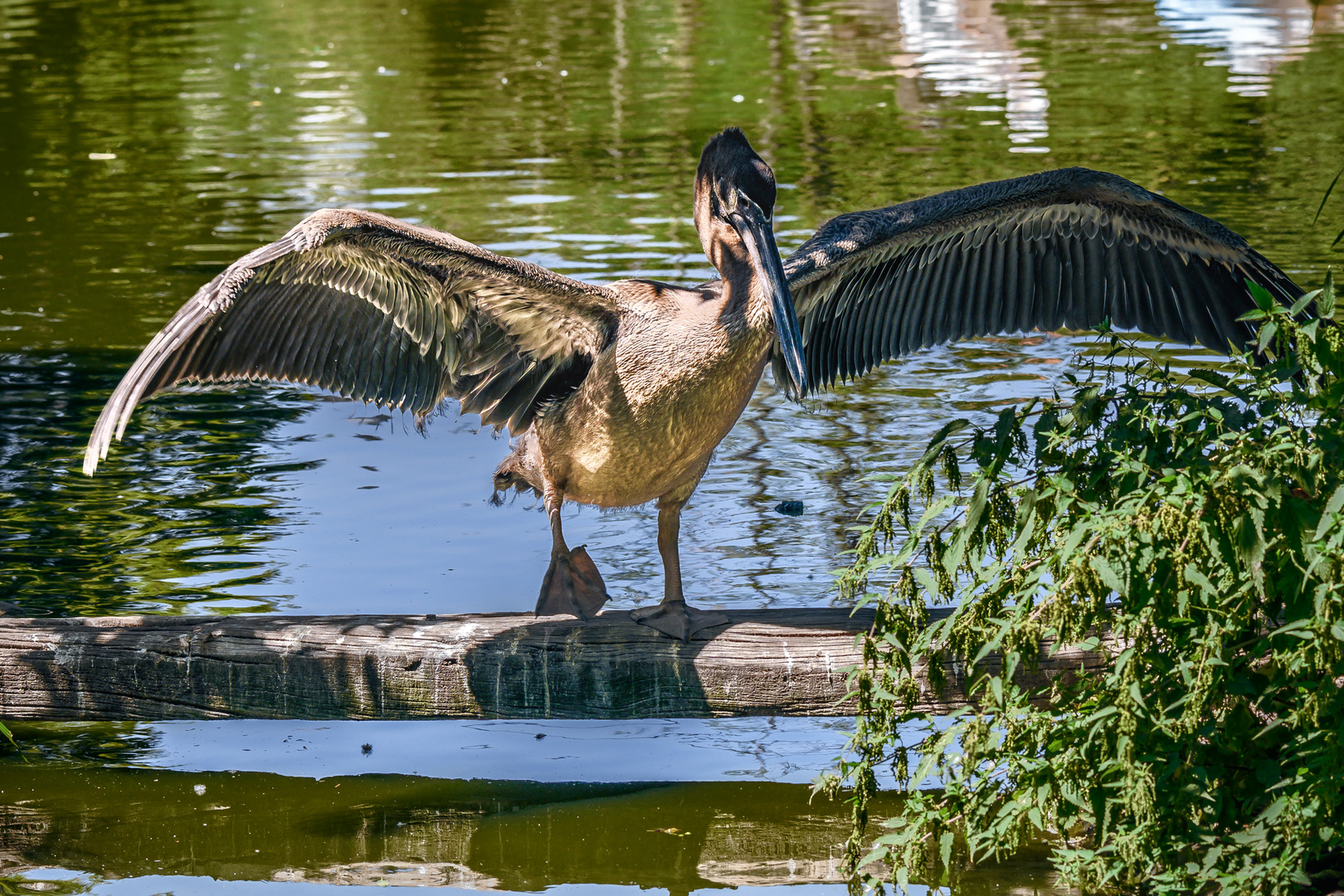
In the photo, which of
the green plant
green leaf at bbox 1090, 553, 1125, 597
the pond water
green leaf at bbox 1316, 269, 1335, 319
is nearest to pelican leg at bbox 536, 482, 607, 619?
the pond water

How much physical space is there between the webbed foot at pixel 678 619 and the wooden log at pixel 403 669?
0.03m

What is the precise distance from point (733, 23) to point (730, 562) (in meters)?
22.0

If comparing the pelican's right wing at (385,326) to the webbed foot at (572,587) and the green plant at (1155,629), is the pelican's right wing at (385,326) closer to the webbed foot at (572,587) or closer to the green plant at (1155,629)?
the webbed foot at (572,587)

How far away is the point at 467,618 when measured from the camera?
16.8 feet

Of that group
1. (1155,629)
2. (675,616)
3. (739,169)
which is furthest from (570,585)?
(1155,629)

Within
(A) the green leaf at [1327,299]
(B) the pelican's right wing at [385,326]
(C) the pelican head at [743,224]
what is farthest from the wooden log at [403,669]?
(A) the green leaf at [1327,299]

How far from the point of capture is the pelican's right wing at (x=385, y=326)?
200 inches

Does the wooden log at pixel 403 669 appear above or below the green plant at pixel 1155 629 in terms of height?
below

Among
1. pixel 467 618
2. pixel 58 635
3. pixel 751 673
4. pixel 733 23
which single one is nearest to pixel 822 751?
pixel 751 673

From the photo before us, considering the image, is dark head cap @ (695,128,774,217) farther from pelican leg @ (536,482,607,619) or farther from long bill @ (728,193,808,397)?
pelican leg @ (536,482,607,619)

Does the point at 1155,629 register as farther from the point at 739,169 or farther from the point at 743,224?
the point at 739,169

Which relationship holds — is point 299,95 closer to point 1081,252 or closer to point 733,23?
point 733,23

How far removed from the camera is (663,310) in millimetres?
5312

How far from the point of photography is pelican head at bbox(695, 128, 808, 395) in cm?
497
